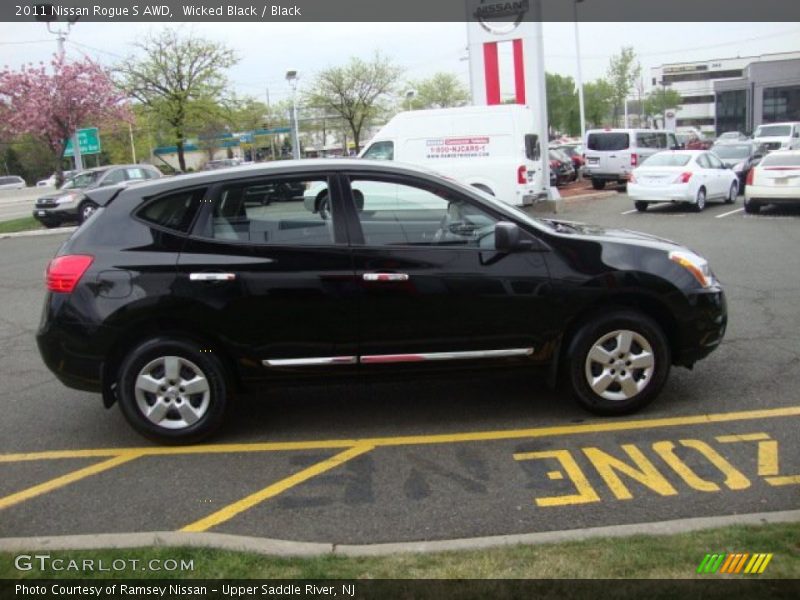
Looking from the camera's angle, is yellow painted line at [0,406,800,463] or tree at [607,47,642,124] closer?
yellow painted line at [0,406,800,463]

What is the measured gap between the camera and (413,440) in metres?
4.90

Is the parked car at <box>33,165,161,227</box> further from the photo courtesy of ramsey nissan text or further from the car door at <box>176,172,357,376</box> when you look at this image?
the car door at <box>176,172,357,376</box>

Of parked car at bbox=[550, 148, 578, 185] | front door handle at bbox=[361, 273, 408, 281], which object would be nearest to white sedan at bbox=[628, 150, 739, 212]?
parked car at bbox=[550, 148, 578, 185]

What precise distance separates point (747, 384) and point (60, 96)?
2541cm

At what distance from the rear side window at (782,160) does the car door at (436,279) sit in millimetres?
14177

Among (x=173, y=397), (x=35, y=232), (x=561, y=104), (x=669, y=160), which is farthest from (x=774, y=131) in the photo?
(x=173, y=397)

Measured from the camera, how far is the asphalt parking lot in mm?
3863

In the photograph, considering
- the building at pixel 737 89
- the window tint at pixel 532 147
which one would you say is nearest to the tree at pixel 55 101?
the window tint at pixel 532 147

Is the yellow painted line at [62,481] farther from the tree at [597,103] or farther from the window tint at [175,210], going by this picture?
the tree at [597,103]

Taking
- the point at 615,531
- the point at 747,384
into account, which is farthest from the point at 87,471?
the point at 747,384

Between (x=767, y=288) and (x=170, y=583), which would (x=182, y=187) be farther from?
(x=767, y=288)

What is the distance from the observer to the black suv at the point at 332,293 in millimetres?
4750

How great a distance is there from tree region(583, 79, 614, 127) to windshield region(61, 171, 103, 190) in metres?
54.7

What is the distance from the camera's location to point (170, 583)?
3.07 meters
